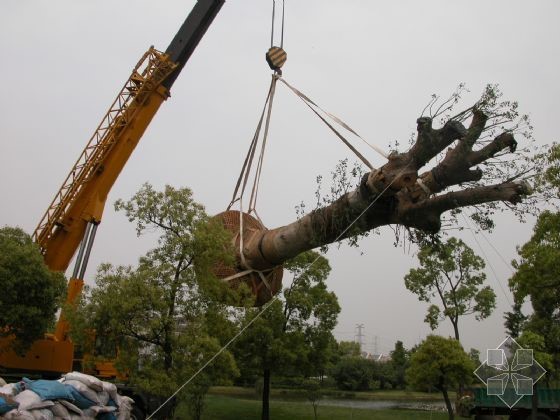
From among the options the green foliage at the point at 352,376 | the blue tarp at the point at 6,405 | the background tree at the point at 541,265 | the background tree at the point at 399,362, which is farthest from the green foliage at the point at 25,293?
the background tree at the point at 399,362

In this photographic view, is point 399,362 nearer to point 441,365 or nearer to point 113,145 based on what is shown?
point 441,365

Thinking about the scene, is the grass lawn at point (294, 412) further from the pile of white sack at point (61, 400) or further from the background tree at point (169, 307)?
the pile of white sack at point (61, 400)

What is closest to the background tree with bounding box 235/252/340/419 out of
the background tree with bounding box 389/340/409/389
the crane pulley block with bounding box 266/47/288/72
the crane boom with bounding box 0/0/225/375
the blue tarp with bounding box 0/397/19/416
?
the crane boom with bounding box 0/0/225/375

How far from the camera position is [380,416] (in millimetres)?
21734

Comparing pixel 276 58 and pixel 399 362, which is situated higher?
pixel 276 58

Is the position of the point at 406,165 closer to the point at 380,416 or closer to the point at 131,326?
the point at 131,326

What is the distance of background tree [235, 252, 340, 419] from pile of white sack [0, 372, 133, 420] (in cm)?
1046

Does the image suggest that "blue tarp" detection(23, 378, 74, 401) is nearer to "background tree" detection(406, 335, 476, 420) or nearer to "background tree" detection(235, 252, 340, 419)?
"background tree" detection(235, 252, 340, 419)

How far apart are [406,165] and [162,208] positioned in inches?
222

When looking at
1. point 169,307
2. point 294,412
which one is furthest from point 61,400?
point 294,412

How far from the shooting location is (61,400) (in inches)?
240

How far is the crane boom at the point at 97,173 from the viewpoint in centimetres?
1393

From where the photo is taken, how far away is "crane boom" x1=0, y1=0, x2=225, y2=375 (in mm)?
13930

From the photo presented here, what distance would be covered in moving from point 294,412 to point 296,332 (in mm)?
5283
